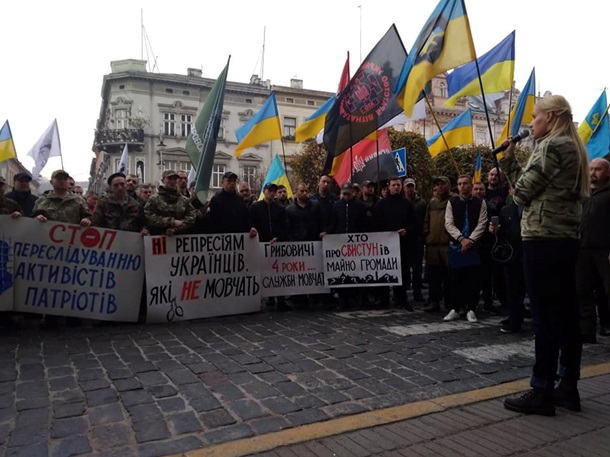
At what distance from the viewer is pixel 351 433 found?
10.2 feet

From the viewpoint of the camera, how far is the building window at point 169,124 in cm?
5041

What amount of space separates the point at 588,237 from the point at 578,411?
2.87 m

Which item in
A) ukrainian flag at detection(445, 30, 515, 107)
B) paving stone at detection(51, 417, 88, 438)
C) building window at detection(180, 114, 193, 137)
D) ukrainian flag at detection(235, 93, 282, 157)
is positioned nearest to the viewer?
paving stone at detection(51, 417, 88, 438)

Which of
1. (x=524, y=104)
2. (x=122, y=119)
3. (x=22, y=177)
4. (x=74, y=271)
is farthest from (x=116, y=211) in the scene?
(x=122, y=119)

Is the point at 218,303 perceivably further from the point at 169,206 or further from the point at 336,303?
the point at 336,303

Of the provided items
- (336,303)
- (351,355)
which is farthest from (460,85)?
(351,355)

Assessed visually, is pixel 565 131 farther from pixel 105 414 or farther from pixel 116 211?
pixel 116 211

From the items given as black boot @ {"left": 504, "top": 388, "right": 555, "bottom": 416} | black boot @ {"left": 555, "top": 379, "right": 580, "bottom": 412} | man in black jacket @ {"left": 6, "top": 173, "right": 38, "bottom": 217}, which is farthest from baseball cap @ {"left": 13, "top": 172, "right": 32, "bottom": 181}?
black boot @ {"left": 555, "top": 379, "right": 580, "bottom": 412}

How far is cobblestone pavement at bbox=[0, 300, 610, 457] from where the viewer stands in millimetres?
3119

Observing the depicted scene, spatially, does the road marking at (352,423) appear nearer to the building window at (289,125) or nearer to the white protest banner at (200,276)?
the white protest banner at (200,276)

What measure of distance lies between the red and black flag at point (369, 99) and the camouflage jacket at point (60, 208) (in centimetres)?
427

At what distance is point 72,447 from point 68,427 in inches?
12.8

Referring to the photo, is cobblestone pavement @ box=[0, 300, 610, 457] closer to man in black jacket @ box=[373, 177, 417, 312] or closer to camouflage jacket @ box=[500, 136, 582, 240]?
camouflage jacket @ box=[500, 136, 582, 240]

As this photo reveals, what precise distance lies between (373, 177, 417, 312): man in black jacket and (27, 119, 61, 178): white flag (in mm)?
8940
